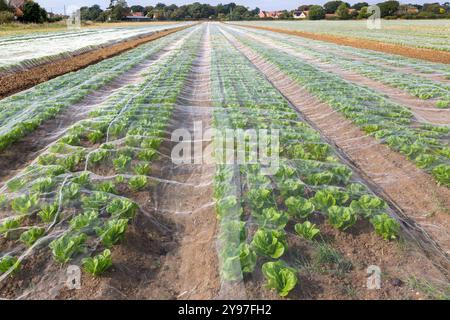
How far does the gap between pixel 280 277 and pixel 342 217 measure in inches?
54.3

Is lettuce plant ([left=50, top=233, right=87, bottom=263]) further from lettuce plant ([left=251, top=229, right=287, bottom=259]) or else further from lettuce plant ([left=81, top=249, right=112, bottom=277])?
lettuce plant ([left=251, top=229, right=287, bottom=259])

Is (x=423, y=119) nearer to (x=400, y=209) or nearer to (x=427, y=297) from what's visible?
(x=400, y=209)

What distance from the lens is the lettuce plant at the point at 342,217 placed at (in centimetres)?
434

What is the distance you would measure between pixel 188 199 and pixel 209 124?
11.6ft

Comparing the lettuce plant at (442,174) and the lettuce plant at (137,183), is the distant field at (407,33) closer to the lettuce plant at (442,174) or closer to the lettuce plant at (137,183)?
the lettuce plant at (442,174)

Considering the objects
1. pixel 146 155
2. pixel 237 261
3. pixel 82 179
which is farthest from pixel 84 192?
pixel 237 261

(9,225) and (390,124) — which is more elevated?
(390,124)

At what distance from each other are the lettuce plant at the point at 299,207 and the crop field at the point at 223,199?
19 mm

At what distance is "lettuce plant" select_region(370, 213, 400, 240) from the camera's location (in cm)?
419

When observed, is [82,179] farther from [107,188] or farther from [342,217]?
[342,217]

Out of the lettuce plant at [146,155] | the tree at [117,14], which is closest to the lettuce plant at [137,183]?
the lettuce plant at [146,155]

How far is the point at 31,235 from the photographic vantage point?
408 cm

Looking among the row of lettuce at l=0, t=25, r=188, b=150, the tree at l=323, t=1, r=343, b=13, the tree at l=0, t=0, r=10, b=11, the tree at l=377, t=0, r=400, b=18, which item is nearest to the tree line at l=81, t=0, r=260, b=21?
the tree at l=323, t=1, r=343, b=13

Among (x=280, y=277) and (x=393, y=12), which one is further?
(x=393, y=12)
